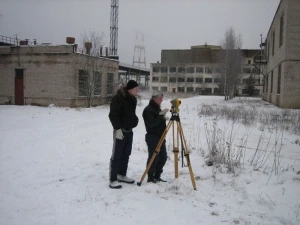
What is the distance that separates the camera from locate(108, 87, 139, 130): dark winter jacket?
177 inches

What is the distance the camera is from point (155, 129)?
4.75 meters

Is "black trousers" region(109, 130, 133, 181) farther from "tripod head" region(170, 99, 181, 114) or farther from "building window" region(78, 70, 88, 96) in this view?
"building window" region(78, 70, 88, 96)

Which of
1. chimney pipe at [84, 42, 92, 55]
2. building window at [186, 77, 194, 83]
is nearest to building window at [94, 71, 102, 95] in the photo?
chimney pipe at [84, 42, 92, 55]

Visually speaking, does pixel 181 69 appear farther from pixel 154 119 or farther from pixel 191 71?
pixel 154 119

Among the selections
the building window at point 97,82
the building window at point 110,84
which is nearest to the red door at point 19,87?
the building window at point 97,82

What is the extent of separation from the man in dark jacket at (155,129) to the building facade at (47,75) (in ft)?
51.5

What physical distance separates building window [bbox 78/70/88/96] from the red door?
4.83 m

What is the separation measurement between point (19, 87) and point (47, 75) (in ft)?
9.69

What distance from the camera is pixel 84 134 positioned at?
31.9 feet

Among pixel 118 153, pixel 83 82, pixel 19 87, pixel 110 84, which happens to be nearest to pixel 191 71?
pixel 110 84

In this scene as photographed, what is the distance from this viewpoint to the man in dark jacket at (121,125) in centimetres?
450

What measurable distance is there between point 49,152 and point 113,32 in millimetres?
34159

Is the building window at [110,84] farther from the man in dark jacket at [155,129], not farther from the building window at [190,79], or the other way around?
the building window at [190,79]

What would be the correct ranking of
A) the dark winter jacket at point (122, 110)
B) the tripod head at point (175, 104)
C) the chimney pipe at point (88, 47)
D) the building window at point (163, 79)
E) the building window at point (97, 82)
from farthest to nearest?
the building window at point (163, 79), the chimney pipe at point (88, 47), the building window at point (97, 82), the dark winter jacket at point (122, 110), the tripod head at point (175, 104)
